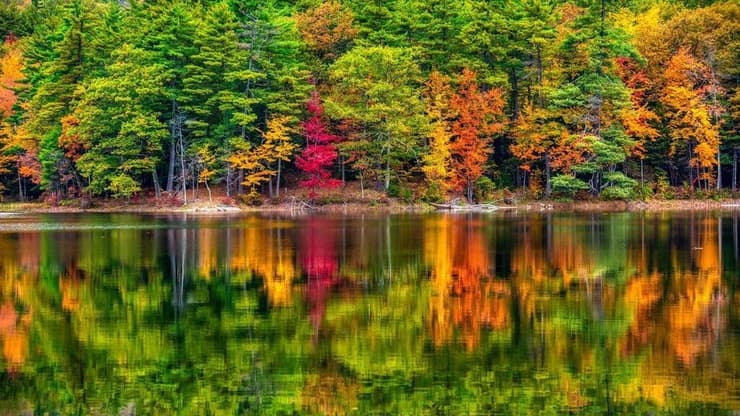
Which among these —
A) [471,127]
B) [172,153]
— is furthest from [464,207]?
[172,153]

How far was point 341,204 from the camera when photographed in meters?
61.1

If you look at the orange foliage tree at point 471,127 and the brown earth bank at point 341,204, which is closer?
the brown earth bank at point 341,204

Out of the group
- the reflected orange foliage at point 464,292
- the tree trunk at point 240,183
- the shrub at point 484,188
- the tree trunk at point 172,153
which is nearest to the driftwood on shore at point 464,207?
the shrub at point 484,188

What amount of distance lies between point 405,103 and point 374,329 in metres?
45.2

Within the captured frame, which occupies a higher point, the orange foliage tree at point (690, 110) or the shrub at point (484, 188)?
the orange foliage tree at point (690, 110)

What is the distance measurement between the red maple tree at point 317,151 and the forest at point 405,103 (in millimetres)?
140

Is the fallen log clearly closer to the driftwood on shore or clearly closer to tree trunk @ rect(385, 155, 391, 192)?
the driftwood on shore

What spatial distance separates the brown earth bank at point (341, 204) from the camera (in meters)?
59.3

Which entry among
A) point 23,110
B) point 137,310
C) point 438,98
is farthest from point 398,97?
point 137,310

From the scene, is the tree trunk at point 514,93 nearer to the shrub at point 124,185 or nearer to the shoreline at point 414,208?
the shoreline at point 414,208

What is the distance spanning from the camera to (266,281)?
2228cm

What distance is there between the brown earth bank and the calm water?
28.4 m

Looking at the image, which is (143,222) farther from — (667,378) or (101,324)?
(667,378)

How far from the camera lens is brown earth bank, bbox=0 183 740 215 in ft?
194
